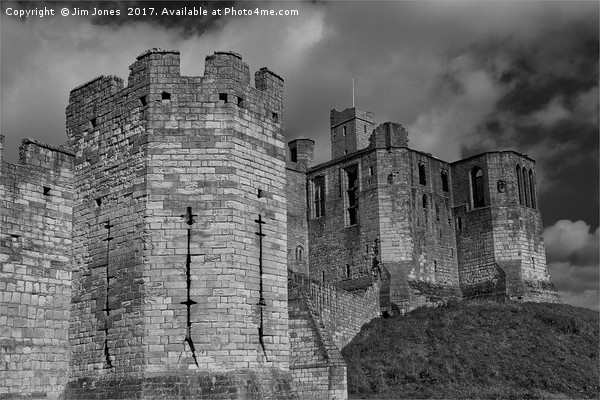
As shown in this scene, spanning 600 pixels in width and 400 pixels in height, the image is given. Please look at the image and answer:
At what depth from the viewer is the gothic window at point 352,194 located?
3916 cm

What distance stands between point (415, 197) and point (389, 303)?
5.67 metres

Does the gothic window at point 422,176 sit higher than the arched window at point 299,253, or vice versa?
the gothic window at point 422,176

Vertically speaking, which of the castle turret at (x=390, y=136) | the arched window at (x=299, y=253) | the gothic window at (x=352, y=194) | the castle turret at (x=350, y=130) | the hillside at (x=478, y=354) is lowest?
the hillside at (x=478, y=354)

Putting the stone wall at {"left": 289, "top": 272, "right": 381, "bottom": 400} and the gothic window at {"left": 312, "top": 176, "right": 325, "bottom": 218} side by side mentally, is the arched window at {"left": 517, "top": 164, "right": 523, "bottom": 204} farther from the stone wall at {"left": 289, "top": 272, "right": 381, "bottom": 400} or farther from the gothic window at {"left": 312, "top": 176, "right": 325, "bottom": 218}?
the stone wall at {"left": 289, "top": 272, "right": 381, "bottom": 400}

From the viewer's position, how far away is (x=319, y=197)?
135ft

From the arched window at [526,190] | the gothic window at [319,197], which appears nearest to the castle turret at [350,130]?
the gothic window at [319,197]

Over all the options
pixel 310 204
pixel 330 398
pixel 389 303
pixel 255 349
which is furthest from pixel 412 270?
pixel 255 349

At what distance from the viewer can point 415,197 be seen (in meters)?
38.2

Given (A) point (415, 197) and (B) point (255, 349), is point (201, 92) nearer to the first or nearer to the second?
(B) point (255, 349)

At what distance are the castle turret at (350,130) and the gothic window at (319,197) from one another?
21.3 feet

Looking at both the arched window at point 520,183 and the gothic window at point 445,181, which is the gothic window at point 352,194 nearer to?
the gothic window at point 445,181

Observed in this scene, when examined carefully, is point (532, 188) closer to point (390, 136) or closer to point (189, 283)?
point (390, 136)

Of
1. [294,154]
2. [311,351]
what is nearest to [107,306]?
[311,351]

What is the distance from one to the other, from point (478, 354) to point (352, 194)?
12.7 metres
